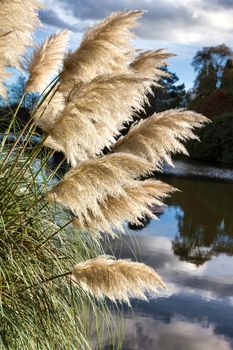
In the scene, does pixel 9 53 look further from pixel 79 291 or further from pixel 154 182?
pixel 79 291

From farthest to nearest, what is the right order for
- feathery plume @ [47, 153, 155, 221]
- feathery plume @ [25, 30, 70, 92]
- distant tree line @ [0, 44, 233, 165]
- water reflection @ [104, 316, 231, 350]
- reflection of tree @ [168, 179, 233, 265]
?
distant tree line @ [0, 44, 233, 165]
reflection of tree @ [168, 179, 233, 265]
water reflection @ [104, 316, 231, 350]
feathery plume @ [25, 30, 70, 92]
feathery plume @ [47, 153, 155, 221]

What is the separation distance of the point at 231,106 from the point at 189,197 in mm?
22811

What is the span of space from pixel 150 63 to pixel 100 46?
449 millimetres

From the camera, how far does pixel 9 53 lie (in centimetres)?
315

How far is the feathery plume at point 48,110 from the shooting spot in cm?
289

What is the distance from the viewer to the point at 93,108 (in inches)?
100

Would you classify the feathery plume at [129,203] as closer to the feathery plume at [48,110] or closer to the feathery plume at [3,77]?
the feathery plume at [48,110]

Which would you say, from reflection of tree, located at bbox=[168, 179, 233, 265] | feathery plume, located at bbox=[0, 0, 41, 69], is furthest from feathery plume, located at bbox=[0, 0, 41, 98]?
reflection of tree, located at bbox=[168, 179, 233, 265]

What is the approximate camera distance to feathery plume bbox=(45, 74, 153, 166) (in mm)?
2479

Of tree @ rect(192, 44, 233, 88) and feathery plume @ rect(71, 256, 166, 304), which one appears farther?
tree @ rect(192, 44, 233, 88)

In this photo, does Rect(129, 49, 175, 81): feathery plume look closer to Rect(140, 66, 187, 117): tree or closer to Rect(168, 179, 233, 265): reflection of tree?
Rect(168, 179, 233, 265): reflection of tree

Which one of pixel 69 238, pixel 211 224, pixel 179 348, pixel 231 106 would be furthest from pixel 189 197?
pixel 231 106

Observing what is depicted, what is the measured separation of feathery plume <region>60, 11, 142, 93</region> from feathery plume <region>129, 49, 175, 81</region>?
27 cm

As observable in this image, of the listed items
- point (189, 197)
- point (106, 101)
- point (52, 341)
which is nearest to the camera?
point (106, 101)
